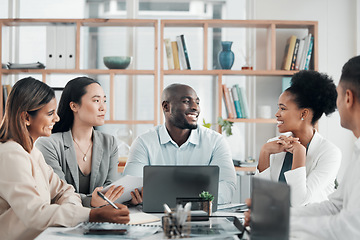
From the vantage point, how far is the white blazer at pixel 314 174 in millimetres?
1945

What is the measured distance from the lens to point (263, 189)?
110 centimetres

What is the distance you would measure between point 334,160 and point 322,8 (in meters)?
2.39

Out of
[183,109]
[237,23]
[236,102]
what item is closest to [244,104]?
[236,102]

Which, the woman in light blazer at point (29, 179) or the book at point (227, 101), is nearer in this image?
the woman in light blazer at point (29, 179)

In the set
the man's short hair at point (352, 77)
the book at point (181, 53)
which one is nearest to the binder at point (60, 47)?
the book at point (181, 53)

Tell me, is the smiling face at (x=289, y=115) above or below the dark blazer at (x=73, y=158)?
above

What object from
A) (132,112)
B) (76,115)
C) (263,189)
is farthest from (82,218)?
(132,112)

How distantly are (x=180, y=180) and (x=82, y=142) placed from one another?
2.77 ft

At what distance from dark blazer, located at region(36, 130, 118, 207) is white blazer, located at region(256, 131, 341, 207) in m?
0.85

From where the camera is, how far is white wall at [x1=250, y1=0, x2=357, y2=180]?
12.9 feet

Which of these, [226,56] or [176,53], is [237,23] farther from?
[176,53]

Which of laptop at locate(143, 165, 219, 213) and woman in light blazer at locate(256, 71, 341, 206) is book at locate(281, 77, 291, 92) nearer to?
woman in light blazer at locate(256, 71, 341, 206)

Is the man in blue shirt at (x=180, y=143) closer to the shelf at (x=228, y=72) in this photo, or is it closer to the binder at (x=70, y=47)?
the shelf at (x=228, y=72)

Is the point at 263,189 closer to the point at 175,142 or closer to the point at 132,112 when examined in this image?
the point at 175,142
